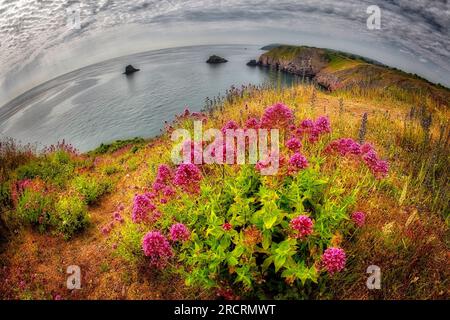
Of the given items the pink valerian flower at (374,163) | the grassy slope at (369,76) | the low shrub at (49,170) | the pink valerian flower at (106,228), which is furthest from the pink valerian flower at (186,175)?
the grassy slope at (369,76)

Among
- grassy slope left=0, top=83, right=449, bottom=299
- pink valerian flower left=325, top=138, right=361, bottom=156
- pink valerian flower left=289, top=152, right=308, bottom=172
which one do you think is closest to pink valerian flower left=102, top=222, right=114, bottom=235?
grassy slope left=0, top=83, right=449, bottom=299

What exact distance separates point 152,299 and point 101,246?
2.35 m

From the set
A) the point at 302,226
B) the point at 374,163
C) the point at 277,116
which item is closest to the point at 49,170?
the point at 277,116

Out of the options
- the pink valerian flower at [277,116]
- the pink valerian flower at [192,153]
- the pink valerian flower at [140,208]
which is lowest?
the pink valerian flower at [140,208]

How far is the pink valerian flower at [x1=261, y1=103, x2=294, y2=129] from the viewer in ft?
15.7

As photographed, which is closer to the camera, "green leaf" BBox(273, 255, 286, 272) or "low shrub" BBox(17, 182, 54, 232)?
"green leaf" BBox(273, 255, 286, 272)

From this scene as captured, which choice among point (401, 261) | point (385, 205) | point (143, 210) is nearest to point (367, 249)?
point (401, 261)

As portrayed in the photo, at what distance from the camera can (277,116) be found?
4.85 m

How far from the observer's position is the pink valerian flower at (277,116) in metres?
4.79

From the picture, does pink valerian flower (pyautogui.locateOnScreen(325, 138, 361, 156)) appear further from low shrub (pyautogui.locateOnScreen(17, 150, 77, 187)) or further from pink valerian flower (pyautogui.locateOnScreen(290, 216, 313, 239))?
low shrub (pyautogui.locateOnScreen(17, 150, 77, 187))

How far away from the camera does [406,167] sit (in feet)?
27.2

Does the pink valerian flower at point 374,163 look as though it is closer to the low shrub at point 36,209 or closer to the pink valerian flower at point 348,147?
the pink valerian flower at point 348,147

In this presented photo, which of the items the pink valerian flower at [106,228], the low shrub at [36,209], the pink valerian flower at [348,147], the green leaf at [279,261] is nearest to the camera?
the green leaf at [279,261]
